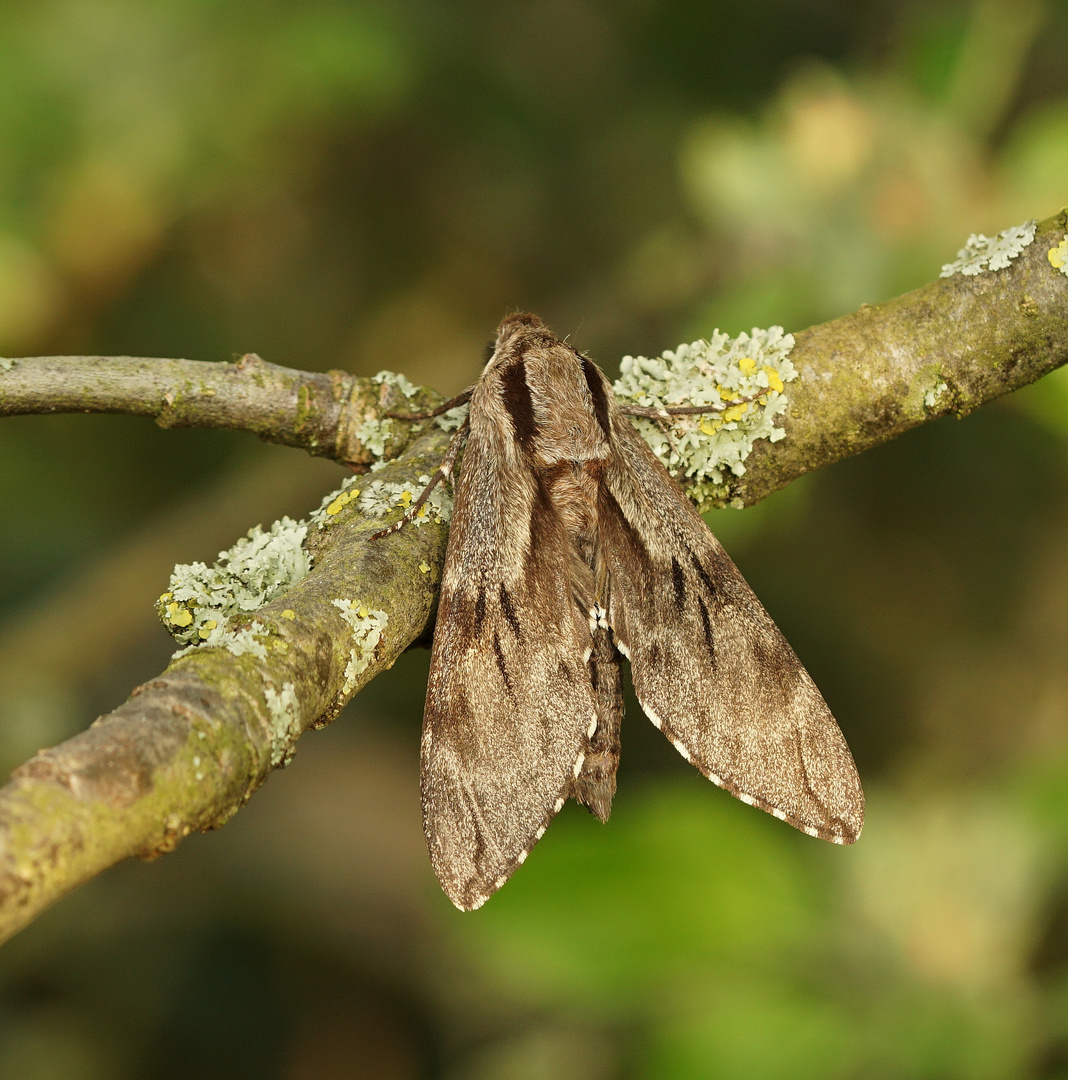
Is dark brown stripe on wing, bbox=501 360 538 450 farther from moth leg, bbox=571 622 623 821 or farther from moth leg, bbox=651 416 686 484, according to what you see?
moth leg, bbox=571 622 623 821

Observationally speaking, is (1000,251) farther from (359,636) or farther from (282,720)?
(282,720)

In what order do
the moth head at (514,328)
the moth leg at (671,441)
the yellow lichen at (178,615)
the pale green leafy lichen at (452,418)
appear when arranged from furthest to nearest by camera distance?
the moth head at (514,328) → the pale green leafy lichen at (452,418) → the moth leg at (671,441) → the yellow lichen at (178,615)

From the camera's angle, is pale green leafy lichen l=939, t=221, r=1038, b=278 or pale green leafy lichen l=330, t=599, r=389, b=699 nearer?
pale green leafy lichen l=330, t=599, r=389, b=699

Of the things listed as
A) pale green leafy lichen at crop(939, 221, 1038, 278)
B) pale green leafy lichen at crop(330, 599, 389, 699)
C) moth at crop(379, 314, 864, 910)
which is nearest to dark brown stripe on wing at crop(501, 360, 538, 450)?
moth at crop(379, 314, 864, 910)

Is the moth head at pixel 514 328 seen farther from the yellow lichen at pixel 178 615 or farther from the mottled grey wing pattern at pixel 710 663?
the yellow lichen at pixel 178 615

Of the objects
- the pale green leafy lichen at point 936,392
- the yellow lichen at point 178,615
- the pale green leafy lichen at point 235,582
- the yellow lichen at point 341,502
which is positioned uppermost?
the pale green leafy lichen at point 936,392

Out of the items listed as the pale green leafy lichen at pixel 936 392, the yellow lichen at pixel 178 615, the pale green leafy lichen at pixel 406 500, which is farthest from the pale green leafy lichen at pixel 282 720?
the pale green leafy lichen at pixel 936 392
